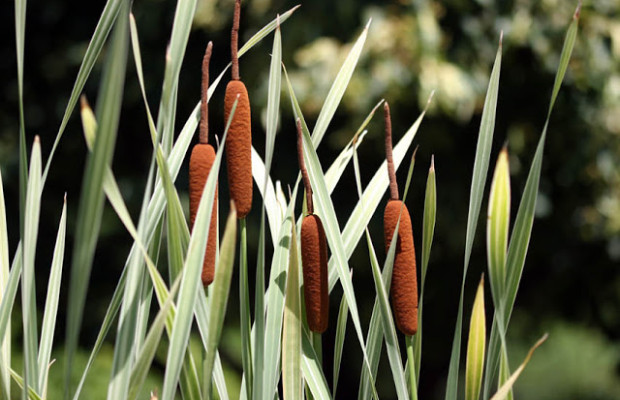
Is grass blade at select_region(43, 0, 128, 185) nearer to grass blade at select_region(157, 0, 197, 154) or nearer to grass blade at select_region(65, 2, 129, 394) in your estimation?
grass blade at select_region(157, 0, 197, 154)

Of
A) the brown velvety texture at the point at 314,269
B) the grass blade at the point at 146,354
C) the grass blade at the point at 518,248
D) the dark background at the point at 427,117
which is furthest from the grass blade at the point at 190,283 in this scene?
the dark background at the point at 427,117

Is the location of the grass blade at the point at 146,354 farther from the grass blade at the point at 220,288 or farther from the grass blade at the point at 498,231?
the grass blade at the point at 498,231

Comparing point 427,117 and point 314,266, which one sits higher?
point 427,117

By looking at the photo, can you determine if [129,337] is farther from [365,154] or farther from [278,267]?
[365,154]

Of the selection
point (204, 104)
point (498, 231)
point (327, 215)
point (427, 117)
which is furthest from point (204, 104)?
point (427, 117)

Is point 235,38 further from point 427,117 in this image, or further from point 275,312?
point 427,117

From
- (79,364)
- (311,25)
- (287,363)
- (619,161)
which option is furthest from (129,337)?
(619,161)

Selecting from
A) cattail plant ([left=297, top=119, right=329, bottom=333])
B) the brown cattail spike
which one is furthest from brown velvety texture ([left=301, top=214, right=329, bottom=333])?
the brown cattail spike

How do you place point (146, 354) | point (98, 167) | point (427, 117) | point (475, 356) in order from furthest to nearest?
point (427, 117)
point (475, 356)
point (146, 354)
point (98, 167)
